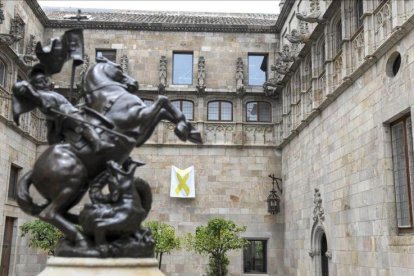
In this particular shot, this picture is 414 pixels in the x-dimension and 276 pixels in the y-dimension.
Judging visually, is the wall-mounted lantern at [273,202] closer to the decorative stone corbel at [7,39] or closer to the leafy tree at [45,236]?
the leafy tree at [45,236]

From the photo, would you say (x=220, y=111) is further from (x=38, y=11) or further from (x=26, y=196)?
(x=26, y=196)

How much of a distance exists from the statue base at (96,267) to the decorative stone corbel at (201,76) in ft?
56.5

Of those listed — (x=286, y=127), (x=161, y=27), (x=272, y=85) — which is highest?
(x=161, y=27)

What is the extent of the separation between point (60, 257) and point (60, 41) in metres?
2.38

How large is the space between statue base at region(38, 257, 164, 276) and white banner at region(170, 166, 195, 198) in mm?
16073

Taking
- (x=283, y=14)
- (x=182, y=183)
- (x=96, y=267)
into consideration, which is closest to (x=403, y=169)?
(x=96, y=267)

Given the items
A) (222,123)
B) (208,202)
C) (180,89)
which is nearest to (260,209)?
(208,202)

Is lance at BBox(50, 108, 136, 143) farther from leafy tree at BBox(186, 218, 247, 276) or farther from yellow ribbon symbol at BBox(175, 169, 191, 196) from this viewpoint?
yellow ribbon symbol at BBox(175, 169, 191, 196)

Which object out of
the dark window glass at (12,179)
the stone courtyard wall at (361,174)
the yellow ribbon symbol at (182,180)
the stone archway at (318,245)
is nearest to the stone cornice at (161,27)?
the yellow ribbon symbol at (182,180)

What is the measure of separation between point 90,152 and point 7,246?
15666 mm

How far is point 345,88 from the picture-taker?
44.7ft

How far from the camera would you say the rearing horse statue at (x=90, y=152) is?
5309mm

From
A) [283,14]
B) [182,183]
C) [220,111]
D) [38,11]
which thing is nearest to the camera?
[182,183]

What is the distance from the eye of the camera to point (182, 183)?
843 inches
